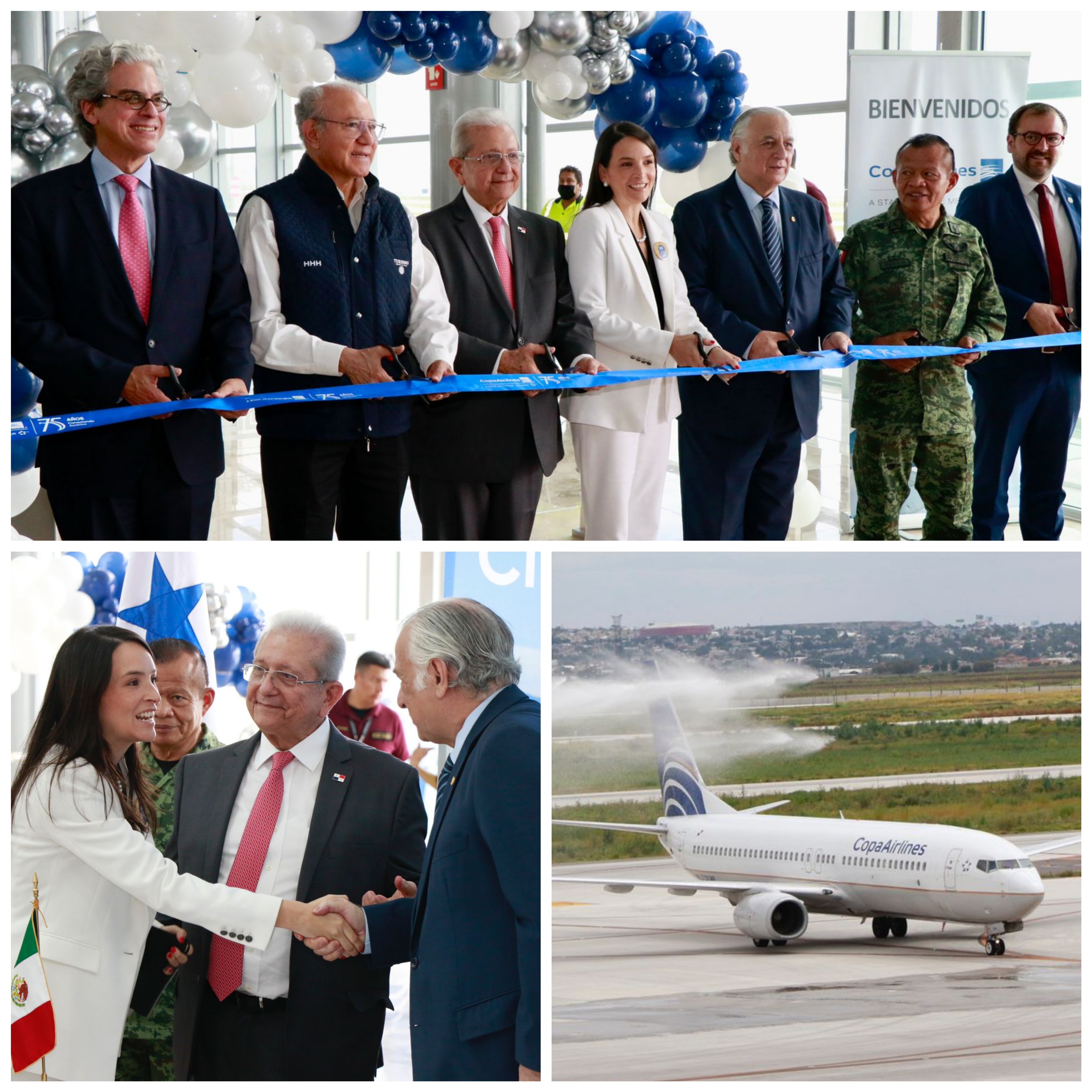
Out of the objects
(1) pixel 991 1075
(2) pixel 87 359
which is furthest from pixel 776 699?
(2) pixel 87 359

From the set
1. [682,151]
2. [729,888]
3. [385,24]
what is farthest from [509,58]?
[729,888]

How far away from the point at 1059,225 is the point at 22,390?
11.1ft

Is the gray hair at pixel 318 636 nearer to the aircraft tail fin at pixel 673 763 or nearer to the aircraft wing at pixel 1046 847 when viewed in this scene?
the aircraft tail fin at pixel 673 763

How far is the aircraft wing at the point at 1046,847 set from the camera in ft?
8.58

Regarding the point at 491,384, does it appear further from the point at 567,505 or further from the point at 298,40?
the point at 567,505

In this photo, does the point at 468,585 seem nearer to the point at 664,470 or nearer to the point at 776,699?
the point at 776,699

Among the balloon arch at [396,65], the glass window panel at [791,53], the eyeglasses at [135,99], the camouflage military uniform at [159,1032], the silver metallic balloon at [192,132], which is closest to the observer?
the camouflage military uniform at [159,1032]

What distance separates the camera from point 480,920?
2.46m

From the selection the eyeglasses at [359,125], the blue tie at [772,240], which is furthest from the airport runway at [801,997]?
the eyeglasses at [359,125]

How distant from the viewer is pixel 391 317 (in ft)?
11.6

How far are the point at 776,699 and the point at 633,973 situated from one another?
640 mm

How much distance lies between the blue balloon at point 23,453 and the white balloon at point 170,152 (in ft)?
5.61

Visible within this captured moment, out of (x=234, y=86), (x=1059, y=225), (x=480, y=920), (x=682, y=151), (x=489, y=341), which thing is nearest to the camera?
(x=480, y=920)

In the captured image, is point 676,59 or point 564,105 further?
point 564,105
